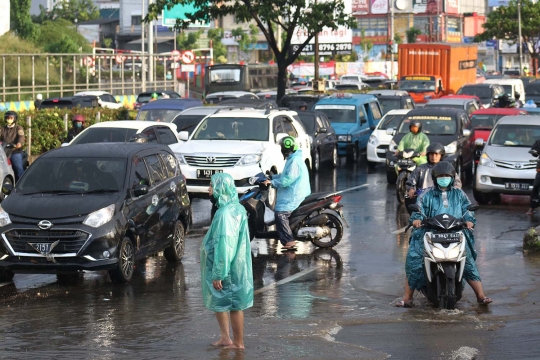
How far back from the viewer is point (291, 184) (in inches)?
578

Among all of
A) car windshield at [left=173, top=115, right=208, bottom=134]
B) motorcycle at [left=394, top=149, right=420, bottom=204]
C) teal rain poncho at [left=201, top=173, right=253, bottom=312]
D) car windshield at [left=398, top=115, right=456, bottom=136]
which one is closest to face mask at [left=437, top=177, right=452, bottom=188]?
teal rain poncho at [left=201, top=173, right=253, bottom=312]

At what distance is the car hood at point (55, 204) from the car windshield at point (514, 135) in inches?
423

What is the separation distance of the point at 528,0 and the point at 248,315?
8630cm

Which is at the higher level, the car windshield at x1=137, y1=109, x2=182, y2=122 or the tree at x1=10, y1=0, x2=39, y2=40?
the tree at x1=10, y1=0, x2=39, y2=40

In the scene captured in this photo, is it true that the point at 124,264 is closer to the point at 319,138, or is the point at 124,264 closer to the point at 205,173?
the point at 205,173

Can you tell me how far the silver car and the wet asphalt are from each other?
184 inches

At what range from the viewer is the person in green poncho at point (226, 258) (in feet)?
27.8

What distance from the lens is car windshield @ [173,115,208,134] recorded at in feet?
81.1

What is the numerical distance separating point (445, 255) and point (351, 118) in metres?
20.6

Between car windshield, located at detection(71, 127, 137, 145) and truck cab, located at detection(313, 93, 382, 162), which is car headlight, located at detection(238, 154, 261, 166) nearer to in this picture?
car windshield, located at detection(71, 127, 137, 145)

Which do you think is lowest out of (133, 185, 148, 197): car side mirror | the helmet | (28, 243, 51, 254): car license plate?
(28, 243, 51, 254): car license plate

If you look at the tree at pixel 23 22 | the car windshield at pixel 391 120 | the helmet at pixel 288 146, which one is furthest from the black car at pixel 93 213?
the tree at pixel 23 22

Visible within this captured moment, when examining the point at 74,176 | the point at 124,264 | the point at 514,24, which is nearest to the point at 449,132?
the point at 74,176

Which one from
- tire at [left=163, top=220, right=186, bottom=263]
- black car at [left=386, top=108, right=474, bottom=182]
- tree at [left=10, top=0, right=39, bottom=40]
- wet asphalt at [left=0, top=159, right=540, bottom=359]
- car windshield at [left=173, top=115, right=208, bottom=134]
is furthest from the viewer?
tree at [left=10, top=0, right=39, bottom=40]
